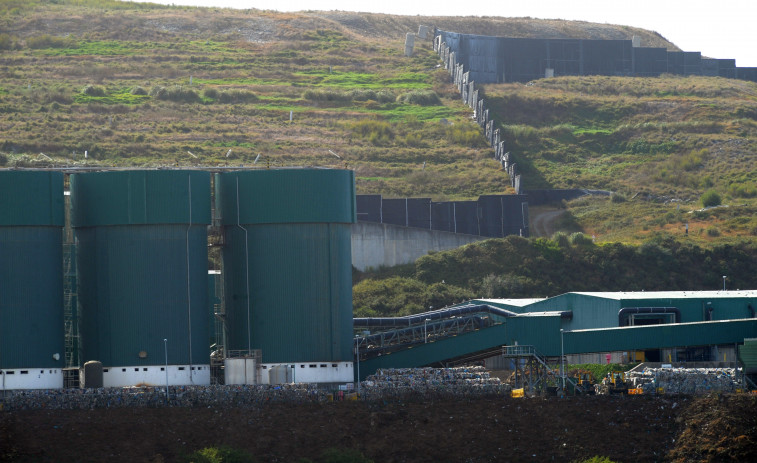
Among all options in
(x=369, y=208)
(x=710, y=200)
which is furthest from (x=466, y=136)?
(x=369, y=208)

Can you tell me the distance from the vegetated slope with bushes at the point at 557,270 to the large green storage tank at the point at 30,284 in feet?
101

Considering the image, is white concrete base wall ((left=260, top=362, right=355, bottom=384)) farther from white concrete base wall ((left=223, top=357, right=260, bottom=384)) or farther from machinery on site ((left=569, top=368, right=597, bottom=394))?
machinery on site ((left=569, top=368, right=597, bottom=394))

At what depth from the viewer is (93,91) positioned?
14075 centimetres

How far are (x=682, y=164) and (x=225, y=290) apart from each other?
7685cm

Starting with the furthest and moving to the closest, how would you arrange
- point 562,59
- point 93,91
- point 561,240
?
point 562,59, point 93,91, point 561,240

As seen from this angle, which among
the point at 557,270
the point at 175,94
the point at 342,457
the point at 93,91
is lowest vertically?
the point at 342,457

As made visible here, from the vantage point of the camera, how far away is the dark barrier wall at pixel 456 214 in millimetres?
97125

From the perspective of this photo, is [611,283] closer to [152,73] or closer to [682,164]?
[682,164]

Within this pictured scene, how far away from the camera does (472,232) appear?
102m

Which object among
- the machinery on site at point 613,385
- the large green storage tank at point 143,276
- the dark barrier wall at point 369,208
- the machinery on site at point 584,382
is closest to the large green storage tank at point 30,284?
the large green storage tank at point 143,276

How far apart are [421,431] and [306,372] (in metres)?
9.33

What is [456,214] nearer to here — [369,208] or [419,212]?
[419,212]

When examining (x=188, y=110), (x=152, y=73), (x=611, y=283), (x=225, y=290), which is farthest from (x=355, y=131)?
(x=225, y=290)

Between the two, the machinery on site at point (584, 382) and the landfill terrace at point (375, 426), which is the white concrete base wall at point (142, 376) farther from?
the machinery on site at point (584, 382)
